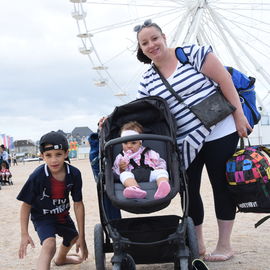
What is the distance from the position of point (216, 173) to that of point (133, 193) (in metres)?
1.00

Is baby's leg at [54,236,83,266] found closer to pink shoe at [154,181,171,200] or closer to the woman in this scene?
the woman

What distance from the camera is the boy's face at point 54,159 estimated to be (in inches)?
124

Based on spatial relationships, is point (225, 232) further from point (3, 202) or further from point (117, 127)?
point (3, 202)

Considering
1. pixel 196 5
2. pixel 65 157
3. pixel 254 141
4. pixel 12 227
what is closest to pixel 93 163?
pixel 65 157

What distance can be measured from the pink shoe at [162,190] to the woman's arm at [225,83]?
3.07ft

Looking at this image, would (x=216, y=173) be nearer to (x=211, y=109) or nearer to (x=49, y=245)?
(x=211, y=109)

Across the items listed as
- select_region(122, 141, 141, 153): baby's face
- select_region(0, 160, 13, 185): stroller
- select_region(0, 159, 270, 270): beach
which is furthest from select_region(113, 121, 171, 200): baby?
select_region(0, 160, 13, 185): stroller

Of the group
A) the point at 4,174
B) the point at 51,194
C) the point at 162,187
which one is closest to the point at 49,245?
the point at 51,194

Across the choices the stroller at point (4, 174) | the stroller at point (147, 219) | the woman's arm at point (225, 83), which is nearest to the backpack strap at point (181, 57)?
the woman's arm at point (225, 83)

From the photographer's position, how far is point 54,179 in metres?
3.22

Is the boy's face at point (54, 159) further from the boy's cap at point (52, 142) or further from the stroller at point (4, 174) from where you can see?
the stroller at point (4, 174)

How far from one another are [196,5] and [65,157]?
54.6ft

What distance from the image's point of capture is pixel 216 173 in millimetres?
3338

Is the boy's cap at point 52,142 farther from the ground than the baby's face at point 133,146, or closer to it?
farther from the ground
